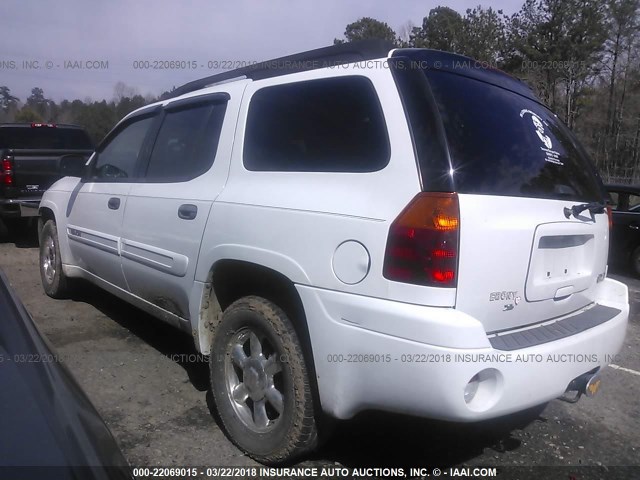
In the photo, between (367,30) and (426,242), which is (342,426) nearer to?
(426,242)

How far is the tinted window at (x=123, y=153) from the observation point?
430 centimetres

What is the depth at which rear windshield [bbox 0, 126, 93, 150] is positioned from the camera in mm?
9562

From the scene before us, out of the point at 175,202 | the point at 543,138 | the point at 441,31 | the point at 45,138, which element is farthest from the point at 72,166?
the point at 441,31

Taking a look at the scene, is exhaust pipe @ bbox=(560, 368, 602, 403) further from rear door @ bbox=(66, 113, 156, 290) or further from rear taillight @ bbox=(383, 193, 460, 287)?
rear door @ bbox=(66, 113, 156, 290)

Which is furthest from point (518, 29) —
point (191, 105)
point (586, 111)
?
point (191, 105)

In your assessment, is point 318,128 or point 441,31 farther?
point 441,31

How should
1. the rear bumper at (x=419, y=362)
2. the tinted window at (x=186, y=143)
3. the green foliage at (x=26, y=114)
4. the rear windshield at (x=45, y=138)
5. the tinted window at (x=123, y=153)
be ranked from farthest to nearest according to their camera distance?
the green foliage at (x=26, y=114)
the rear windshield at (x=45, y=138)
the tinted window at (x=123, y=153)
the tinted window at (x=186, y=143)
the rear bumper at (x=419, y=362)

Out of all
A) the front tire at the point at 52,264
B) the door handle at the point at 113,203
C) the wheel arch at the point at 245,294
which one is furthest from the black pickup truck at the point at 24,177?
the wheel arch at the point at 245,294

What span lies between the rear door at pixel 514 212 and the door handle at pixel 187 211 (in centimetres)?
150

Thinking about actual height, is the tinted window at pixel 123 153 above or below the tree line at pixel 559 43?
below

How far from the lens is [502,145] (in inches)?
105

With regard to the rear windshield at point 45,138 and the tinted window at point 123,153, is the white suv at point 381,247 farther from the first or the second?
the rear windshield at point 45,138

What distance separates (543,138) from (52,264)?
15.3ft

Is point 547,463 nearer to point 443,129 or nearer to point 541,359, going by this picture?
point 541,359
